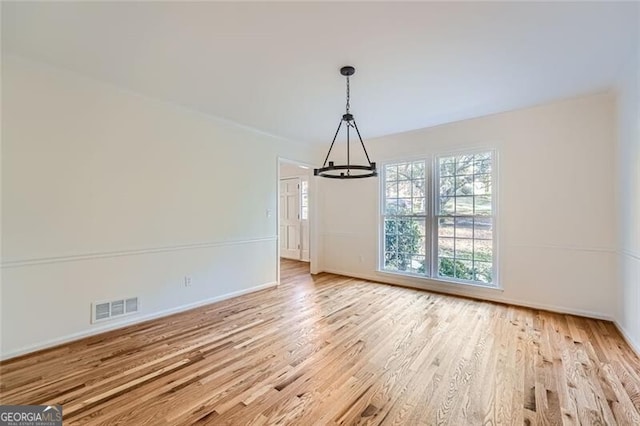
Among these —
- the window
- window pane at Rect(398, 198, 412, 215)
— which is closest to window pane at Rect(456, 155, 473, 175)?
the window

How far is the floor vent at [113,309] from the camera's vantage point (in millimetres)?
2954

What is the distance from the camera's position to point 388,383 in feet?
7.05

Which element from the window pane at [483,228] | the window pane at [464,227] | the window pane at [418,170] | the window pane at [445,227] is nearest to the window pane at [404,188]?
the window pane at [418,170]

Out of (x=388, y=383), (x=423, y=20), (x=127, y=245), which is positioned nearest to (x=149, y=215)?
(x=127, y=245)

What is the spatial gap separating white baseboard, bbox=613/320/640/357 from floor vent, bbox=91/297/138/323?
200 inches

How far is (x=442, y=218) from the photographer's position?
4.57m

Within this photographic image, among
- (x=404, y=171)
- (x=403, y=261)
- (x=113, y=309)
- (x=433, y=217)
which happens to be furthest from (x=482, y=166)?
(x=113, y=309)

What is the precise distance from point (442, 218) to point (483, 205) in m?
0.62

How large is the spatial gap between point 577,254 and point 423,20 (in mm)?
3470

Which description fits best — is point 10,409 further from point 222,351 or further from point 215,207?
point 215,207

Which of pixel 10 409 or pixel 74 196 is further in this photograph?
pixel 74 196

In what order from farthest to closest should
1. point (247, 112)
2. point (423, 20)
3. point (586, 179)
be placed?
point (247, 112) < point (586, 179) < point (423, 20)

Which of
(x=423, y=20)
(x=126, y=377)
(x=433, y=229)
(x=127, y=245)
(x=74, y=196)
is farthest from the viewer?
(x=433, y=229)

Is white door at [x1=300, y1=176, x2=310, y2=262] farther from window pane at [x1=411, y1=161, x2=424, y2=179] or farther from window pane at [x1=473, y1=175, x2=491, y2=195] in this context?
window pane at [x1=473, y1=175, x2=491, y2=195]
